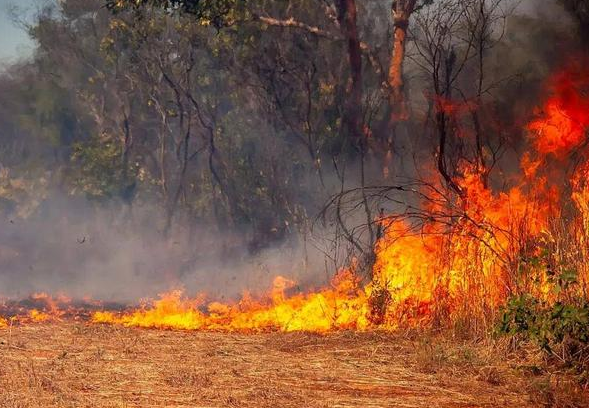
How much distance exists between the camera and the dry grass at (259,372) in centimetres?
796

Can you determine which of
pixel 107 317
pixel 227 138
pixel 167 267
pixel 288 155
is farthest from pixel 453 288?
pixel 227 138

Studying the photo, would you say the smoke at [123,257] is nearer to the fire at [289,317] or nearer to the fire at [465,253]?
the fire at [289,317]

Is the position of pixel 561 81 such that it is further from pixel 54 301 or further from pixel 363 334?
pixel 54 301

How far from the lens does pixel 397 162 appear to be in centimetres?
2306

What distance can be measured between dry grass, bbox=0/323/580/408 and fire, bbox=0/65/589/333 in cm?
89

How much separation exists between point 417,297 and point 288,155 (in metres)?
18.4

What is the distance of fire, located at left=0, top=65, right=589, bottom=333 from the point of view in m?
10.8

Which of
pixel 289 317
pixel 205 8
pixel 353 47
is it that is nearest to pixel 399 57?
pixel 353 47

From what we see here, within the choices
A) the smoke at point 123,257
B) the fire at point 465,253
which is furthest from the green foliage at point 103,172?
the fire at point 465,253

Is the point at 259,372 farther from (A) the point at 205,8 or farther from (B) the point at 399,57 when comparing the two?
(B) the point at 399,57

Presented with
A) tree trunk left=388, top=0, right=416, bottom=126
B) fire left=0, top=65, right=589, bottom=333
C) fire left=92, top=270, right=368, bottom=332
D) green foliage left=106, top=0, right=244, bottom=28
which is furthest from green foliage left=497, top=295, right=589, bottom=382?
green foliage left=106, top=0, right=244, bottom=28

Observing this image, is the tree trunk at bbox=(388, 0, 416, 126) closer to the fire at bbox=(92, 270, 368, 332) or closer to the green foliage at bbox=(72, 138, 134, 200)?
the fire at bbox=(92, 270, 368, 332)

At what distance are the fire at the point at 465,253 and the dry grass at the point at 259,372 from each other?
0.89 metres

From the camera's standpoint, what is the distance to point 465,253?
37.4 feet
